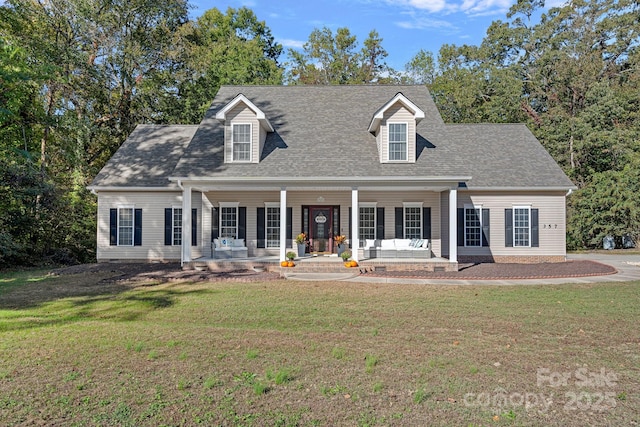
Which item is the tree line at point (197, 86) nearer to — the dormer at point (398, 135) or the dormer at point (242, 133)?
the dormer at point (242, 133)

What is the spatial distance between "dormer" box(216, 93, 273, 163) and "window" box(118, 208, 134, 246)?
17.7ft

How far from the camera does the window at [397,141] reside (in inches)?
667

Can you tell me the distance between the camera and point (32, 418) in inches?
170

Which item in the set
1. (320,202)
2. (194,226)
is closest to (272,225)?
(320,202)

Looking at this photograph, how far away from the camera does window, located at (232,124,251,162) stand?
678 inches

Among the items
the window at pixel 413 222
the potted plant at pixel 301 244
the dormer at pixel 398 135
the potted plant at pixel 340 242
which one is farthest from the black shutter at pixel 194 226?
the window at pixel 413 222

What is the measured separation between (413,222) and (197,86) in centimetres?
1768

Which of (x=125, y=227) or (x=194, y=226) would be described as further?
(x=125, y=227)

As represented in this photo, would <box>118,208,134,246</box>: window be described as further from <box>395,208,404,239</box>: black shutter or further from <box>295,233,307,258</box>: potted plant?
<box>395,208,404,239</box>: black shutter

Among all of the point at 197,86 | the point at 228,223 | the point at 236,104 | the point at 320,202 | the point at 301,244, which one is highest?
the point at 197,86

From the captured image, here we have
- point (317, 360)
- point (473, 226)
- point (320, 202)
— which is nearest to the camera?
point (317, 360)

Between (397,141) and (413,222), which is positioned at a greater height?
(397,141)

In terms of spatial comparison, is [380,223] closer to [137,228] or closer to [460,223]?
[460,223]

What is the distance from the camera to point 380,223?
18.5 m
